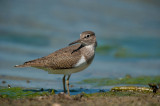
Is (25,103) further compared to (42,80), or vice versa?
(42,80)

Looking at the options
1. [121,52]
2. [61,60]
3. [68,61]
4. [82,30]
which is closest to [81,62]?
[68,61]

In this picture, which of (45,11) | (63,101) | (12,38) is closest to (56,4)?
(45,11)

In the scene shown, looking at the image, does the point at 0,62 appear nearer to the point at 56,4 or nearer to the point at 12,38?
the point at 12,38

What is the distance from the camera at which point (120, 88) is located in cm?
859

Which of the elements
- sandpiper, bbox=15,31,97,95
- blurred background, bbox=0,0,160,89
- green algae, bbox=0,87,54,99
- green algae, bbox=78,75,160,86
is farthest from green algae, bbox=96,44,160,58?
green algae, bbox=0,87,54,99

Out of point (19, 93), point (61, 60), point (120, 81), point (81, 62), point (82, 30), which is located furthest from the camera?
point (82, 30)

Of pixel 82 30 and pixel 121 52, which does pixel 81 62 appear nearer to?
pixel 121 52

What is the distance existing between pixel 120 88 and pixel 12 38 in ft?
31.3

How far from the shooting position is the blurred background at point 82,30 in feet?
40.9

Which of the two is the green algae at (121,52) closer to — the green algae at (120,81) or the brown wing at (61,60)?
the green algae at (120,81)

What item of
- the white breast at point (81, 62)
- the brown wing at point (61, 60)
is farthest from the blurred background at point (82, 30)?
the white breast at point (81, 62)

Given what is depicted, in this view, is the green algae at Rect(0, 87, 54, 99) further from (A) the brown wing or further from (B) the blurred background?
(B) the blurred background

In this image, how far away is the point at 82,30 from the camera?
17.4 m

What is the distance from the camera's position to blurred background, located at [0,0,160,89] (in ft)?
40.9
